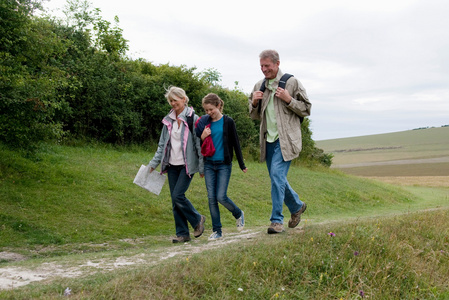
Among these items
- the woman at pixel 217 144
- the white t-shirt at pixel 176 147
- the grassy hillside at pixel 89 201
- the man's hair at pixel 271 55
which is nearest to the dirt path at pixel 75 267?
the woman at pixel 217 144

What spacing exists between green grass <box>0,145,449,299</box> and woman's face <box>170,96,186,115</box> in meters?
2.18

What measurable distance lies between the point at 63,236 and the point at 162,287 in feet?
17.0

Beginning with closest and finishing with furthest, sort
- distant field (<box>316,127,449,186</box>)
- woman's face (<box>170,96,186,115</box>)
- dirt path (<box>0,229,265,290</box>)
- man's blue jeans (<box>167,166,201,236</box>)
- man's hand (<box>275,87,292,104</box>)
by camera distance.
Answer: dirt path (<box>0,229,265,290</box>) → man's hand (<box>275,87,292,104</box>) → woman's face (<box>170,96,186,115</box>) → man's blue jeans (<box>167,166,201,236</box>) → distant field (<box>316,127,449,186</box>)

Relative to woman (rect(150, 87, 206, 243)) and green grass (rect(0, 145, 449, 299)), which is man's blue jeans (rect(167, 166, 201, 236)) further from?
green grass (rect(0, 145, 449, 299))

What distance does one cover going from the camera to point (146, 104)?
20.3m

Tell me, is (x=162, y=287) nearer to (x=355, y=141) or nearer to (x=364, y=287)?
(x=364, y=287)

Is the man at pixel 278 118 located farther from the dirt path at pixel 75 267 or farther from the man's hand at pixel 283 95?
the dirt path at pixel 75 267

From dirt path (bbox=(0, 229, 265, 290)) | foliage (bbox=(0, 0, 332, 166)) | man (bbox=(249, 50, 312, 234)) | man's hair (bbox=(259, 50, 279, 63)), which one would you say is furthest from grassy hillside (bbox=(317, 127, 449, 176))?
dirt path (bbox=(0, 229, 265, 290))

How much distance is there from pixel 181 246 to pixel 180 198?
792 mm

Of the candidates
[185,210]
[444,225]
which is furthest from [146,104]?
[444,225]

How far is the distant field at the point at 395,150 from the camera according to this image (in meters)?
66.8

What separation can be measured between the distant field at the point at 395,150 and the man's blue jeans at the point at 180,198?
55.9 m

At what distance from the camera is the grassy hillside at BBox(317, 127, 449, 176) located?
66.9m

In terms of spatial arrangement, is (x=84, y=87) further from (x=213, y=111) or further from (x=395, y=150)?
(x=395, y=150)
